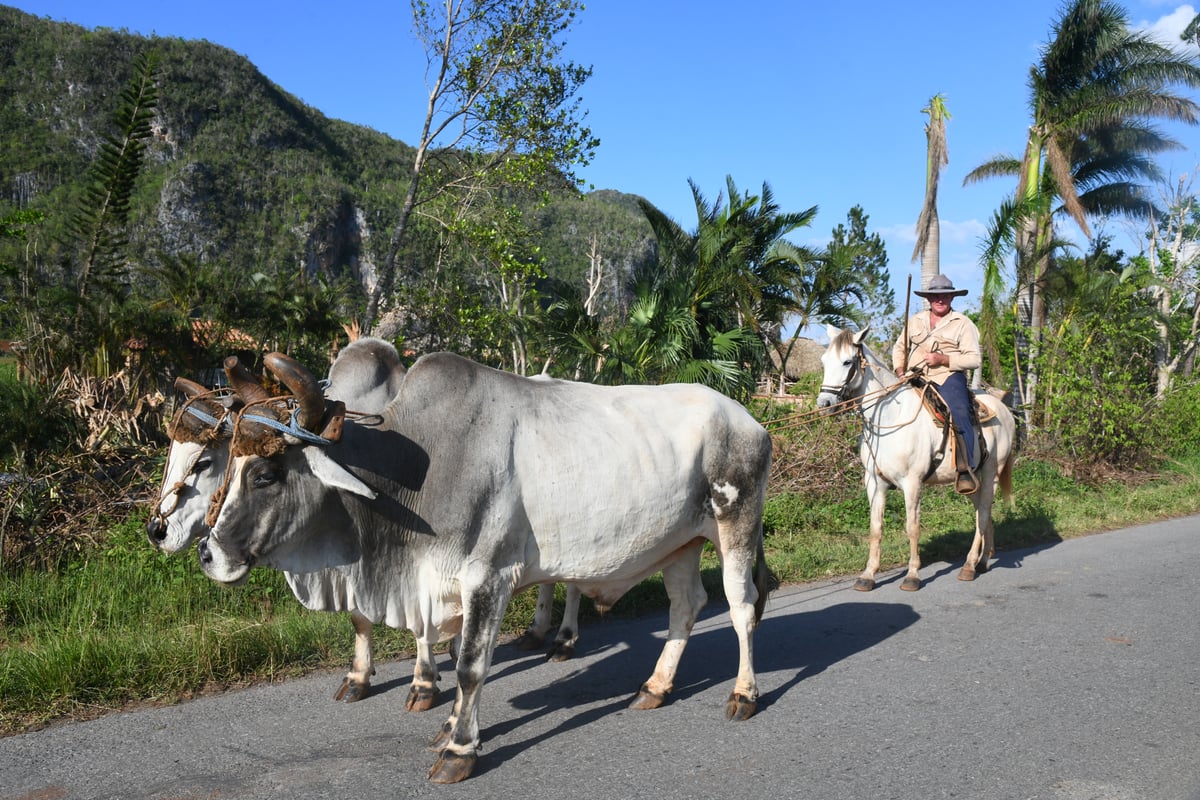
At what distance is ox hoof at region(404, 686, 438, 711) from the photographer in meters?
5.00

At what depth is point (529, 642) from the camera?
629 centimetres

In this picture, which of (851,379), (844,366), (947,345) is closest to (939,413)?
(947,345)

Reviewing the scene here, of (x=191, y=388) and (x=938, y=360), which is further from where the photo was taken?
(x=938, y=360)

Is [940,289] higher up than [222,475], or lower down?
higher up

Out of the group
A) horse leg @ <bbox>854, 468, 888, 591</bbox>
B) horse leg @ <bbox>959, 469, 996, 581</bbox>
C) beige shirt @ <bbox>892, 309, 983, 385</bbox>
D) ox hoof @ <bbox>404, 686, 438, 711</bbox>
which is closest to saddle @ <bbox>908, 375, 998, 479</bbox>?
beige shirt @ <bbox>892, 309, 983, 385</bbox>

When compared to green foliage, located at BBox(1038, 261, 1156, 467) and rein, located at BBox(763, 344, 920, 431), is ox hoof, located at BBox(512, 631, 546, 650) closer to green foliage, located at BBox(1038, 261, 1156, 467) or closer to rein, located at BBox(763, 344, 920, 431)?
rein, located at BBox(763, 344, 920, 431)

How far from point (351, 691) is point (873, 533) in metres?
5.20

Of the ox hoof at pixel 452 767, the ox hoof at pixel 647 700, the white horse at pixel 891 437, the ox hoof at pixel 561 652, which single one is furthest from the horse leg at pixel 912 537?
the ox hoof at pixel 452 767

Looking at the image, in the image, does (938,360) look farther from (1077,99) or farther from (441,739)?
(1077,99)

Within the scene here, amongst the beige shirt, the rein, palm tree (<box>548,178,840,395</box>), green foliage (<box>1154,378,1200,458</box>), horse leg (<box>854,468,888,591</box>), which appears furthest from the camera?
green foliage (<box>1154,378,1200,458</box>)

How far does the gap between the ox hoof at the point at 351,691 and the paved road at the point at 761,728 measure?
0.07 meters

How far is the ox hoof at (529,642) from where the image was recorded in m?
6.28

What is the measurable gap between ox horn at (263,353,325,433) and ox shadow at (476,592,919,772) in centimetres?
180

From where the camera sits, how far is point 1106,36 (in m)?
19.3
